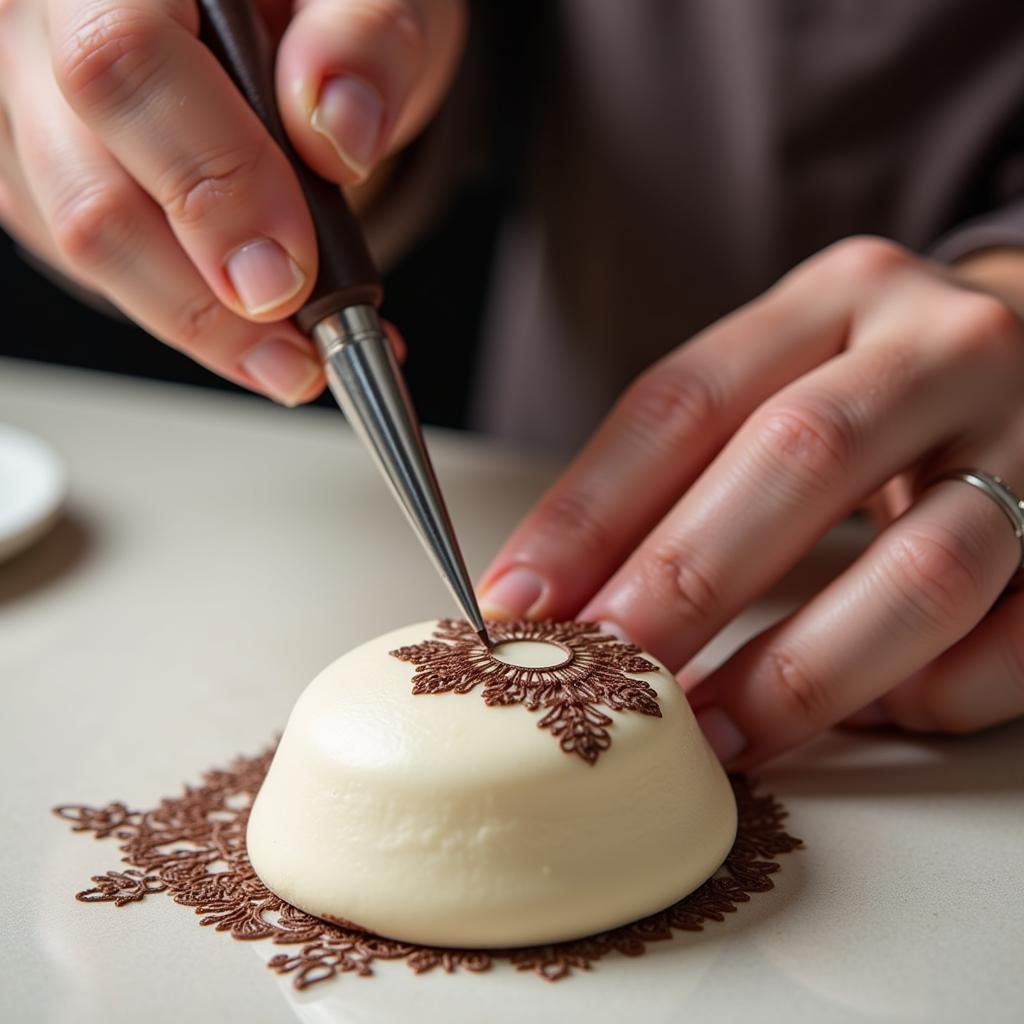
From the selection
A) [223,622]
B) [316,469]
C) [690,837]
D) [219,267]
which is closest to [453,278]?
[316,469]

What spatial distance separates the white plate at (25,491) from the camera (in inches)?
51.5

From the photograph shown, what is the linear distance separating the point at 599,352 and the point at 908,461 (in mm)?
824

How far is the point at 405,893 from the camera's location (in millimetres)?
724

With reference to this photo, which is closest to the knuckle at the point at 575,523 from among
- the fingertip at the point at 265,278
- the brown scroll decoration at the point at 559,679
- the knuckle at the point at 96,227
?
the brown scroll decoration at the point at 559,679

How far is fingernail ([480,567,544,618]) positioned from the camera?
0.99m

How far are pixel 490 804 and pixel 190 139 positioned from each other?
50 centimetres

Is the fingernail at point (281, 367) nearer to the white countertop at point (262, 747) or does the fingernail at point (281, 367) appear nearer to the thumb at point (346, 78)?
the thumb at point (346, 78)

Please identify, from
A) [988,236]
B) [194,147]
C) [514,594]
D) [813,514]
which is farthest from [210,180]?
[988,236]

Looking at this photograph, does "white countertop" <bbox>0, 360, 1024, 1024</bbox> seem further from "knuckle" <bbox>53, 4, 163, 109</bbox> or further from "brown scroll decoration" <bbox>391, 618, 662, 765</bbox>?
"knuckle" <bbox>53, 4, 163, 109</bbox>

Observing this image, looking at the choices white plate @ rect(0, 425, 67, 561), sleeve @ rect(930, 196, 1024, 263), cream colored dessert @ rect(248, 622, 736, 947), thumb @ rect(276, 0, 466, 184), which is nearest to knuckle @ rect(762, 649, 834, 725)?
cream colored dessert @ rect(248, 622, 736, 947)

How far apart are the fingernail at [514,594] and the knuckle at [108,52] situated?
46 centimetres

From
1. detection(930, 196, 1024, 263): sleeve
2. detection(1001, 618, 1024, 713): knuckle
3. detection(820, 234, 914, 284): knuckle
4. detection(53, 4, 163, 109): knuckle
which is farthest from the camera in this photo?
detection(930, 196, 1024, 263): sleeve

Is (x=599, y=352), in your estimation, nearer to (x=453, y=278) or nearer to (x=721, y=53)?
(x=721, y=53)

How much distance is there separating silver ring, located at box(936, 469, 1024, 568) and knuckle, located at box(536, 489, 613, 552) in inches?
11.0
